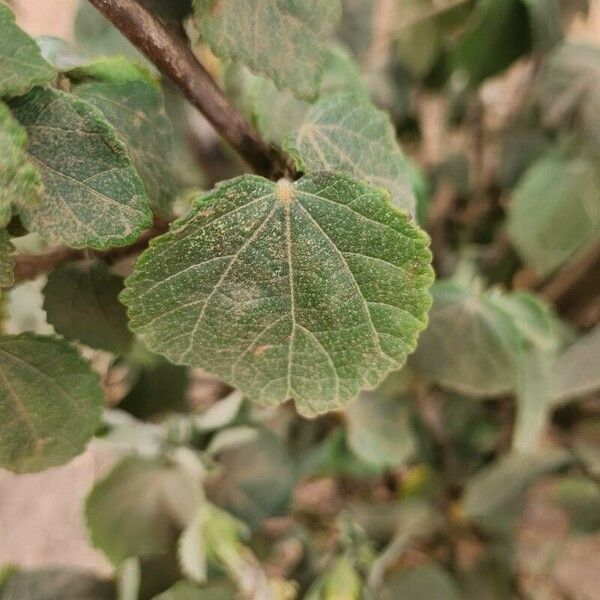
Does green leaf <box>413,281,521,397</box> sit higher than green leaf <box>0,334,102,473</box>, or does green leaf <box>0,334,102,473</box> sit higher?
green leaf <box>413,281,521,397</box>

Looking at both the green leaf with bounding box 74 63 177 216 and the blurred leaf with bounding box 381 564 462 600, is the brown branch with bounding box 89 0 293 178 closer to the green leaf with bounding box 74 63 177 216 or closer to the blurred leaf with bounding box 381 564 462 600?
the green leaf with bounding box 74 63 177 216

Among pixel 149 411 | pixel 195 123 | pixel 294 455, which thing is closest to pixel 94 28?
pixel 195 123

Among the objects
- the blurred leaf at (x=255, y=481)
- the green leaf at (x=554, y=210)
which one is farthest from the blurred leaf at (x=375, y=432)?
the green leaf at (x=554, y=210)

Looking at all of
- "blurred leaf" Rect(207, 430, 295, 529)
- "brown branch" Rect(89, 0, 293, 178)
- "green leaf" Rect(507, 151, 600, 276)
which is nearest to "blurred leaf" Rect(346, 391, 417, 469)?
"blurred leaf" Rect(207, 430, 295, 529)

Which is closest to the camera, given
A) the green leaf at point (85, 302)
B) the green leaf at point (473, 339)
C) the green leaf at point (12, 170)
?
the green leaf at point (12, 170)

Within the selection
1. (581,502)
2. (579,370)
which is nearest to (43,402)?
(579,370)

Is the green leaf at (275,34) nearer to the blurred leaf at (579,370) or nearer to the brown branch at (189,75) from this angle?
the brown branch at (189,75)
